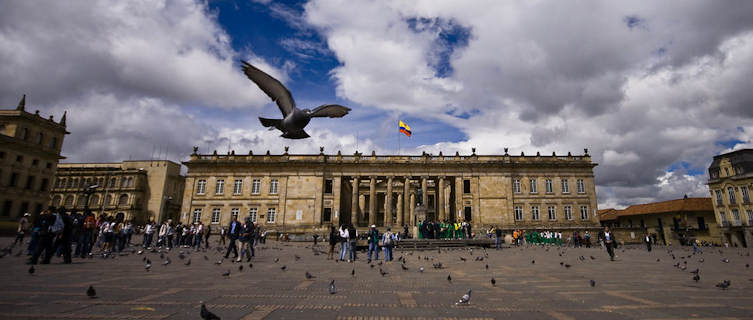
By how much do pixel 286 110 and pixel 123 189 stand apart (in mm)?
62487

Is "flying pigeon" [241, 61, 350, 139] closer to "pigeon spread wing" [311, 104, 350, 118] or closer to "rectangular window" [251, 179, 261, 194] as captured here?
"pigeon spread wing" [311, 104, 350, 118]

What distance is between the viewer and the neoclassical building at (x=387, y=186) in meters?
42.1

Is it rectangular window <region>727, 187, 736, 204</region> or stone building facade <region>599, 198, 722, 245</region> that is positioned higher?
rectangular window <region>727, 187, 736, 204</region>

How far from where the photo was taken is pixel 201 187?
42969mm

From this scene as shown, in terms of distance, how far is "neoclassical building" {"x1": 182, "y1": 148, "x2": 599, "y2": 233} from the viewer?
4206 centimetres

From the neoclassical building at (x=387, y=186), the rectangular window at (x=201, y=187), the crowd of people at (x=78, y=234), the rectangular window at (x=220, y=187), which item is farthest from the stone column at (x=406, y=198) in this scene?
the crowd of people at (x=78, y=234)

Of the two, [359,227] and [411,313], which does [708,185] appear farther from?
[411,313]

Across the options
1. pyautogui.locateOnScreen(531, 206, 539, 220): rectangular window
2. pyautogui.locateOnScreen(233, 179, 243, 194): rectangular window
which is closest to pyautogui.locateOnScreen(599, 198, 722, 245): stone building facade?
pyautogui.locateOnScreen(531, 206, 539, 220): rectangular window

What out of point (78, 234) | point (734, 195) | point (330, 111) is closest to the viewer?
point (330, 111)

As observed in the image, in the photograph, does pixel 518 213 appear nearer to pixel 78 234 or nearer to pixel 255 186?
pixel 255 186

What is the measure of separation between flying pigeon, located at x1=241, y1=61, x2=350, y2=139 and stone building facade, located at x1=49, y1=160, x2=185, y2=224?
196 feet

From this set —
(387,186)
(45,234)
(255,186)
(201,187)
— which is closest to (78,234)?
(45,234)

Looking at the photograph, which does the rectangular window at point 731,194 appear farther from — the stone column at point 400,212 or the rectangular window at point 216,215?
the rectangular window at point 216,215

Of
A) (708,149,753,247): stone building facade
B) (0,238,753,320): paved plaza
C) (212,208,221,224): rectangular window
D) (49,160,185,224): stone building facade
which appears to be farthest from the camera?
(49,160,185,224): stone building facade
